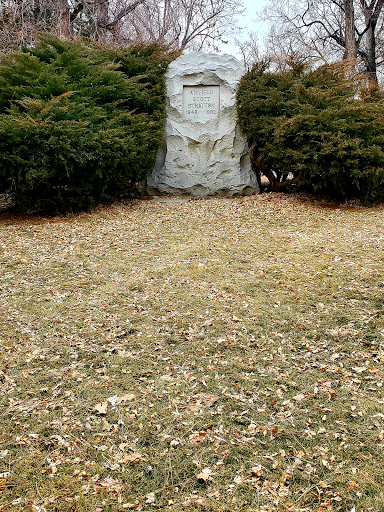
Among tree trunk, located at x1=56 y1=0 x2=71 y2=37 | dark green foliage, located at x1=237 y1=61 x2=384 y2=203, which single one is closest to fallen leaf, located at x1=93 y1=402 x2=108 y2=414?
dark green foliage, located at x1=237 y1=61 x2=384 y2=203

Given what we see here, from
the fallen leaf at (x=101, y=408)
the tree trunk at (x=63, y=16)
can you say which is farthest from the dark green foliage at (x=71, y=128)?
the fallen leaf at (x=101, y=408)

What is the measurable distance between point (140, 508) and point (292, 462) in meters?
0.71

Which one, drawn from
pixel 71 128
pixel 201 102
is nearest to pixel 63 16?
pixel 201 102

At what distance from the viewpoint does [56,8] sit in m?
10.9

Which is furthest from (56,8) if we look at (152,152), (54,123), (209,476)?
(209,476)

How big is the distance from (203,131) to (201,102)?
1.83 ft

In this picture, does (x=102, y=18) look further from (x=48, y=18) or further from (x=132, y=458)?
(x=132, y=458)

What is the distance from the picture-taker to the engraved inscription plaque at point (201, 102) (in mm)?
8336

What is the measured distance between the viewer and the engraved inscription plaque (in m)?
8.34

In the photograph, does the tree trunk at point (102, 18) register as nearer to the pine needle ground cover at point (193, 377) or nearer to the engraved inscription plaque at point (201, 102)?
the engraved inscription plaque at point (201, 102)

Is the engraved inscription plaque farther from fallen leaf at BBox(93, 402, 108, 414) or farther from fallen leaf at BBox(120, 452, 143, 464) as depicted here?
fallen leaf at BBox(120, 452, 143, 464)

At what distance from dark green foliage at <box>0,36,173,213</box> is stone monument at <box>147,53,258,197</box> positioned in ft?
1.89

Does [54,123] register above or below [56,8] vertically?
below

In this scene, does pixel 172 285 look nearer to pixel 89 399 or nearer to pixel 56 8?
pixel 89 399
